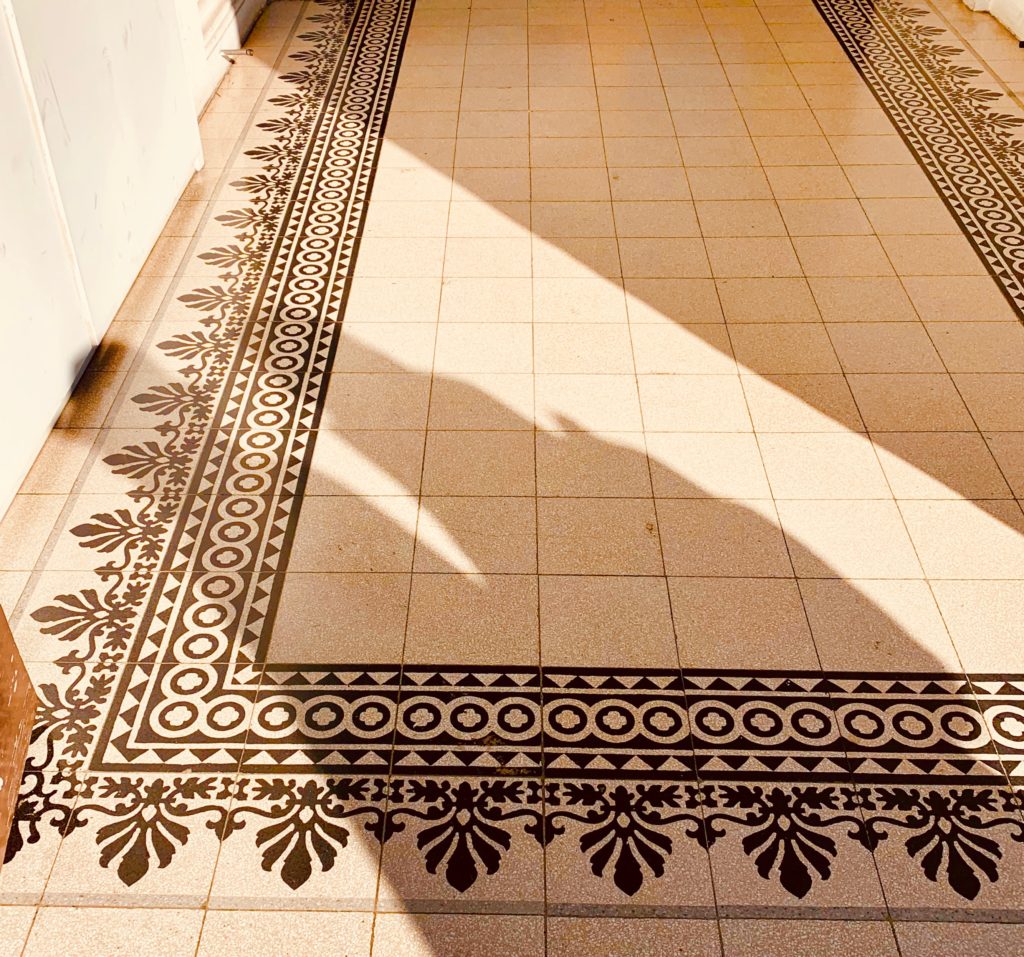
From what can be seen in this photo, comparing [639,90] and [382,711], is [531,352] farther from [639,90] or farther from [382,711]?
[639,90]

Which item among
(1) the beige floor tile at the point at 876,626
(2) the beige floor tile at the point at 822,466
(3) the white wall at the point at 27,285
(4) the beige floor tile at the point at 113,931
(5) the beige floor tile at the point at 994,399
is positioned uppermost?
(3) the white wall at the point at 27,285

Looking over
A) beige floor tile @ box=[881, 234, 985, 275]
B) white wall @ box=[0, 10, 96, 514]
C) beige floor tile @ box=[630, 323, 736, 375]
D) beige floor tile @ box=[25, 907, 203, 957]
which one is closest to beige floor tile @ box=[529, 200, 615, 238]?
beige floor tile @ box=[630, 323, 736, 375]

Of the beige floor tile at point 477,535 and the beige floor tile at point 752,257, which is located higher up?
the beige floor tile at point 752,257

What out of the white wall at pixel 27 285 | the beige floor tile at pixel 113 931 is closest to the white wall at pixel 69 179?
the white wall at pixel 27 285

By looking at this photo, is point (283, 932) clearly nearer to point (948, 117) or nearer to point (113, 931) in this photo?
point (113, 931)

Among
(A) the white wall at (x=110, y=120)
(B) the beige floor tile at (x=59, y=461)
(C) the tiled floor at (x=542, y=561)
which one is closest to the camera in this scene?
(C) the tiled floor at (x=542, y=561)

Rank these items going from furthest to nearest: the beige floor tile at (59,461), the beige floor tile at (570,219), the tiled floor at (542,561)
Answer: the beige floor tile at (570,219)
the beige floor tile at (59,461)
the tiled floor at (542,561)

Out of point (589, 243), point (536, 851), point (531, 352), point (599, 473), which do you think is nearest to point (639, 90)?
point (589, 243)

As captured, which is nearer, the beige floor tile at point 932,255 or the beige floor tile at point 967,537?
the beige floor tile at point 967,537

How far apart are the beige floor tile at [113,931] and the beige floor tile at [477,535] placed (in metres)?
0.95

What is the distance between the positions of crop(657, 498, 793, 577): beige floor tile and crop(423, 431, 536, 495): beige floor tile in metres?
0.39

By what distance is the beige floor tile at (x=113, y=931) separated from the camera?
189cm

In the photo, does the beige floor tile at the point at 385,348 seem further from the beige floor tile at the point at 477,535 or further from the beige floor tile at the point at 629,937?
the beige floor tile at the point at 629,937

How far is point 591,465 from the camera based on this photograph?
289 centimetres
